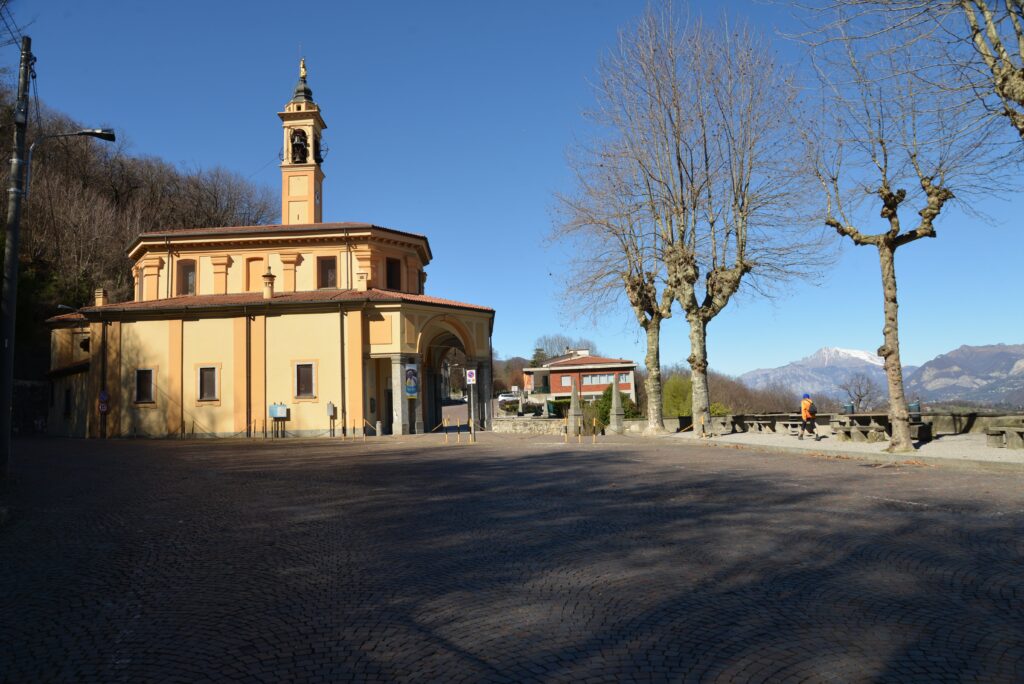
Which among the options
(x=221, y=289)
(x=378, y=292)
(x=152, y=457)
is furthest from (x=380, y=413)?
(x=152, y=457)

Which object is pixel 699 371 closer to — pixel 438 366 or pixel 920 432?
pixel 920 432

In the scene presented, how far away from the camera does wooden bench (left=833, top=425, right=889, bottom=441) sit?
19.0 metres

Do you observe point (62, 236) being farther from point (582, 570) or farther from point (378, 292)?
point (582, 570)

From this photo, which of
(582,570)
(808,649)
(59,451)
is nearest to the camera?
(808,649)

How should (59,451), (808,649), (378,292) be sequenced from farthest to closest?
(378,292), (59,451), (808,649)

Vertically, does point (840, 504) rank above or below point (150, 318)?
below

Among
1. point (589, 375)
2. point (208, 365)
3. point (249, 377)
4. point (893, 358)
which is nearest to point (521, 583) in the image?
point (893, 358)

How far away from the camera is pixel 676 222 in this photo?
82.4 ft

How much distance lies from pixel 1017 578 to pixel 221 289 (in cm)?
3508

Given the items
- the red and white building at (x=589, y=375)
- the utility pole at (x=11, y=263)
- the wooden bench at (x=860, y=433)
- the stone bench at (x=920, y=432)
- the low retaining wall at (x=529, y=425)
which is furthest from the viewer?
the red and white building at (x=589, y=375)

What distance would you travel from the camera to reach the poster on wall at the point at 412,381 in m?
30.2

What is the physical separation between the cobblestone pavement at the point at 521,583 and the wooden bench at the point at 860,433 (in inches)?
293

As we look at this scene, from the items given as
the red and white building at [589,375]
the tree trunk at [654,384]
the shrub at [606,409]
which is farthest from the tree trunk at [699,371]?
the red and white building at [589,375]

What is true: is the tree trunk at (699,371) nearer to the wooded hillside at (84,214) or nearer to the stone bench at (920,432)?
the stone bench at (920,432)
